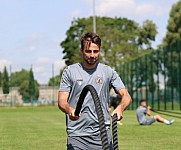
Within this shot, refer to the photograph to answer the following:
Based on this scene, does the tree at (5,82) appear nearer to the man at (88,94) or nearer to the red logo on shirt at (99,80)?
the man at (88,94)

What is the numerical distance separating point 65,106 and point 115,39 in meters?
76.2

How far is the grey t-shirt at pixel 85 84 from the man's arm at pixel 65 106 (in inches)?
2.4

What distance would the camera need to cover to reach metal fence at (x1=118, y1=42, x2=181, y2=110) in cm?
4562

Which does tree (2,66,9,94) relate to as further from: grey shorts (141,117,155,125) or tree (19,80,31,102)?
grey shorts (141,117,155,125)

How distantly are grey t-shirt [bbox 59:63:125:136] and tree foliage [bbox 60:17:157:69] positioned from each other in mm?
66952

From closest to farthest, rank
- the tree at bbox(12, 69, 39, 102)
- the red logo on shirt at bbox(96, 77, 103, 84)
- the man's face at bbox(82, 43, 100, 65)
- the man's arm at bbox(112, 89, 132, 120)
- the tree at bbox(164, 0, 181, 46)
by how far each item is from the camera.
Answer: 1. the man's arm at bbox(112, 89, 132, 120)
2. the man's face at bbox(82, 43, 100, 65)
3. the red logo on shirt at bbox(96, 77, 103, 84)
4. the tree at bbox(12, 69, 39, 102)
5. the tree at bbox(164, 0, 181, 46)

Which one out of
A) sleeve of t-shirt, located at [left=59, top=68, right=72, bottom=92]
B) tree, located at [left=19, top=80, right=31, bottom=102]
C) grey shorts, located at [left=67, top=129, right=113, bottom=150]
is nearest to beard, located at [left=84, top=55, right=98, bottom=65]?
sleeve of t-shirt, located at [left=59, top=68, right=72, bottom=92]

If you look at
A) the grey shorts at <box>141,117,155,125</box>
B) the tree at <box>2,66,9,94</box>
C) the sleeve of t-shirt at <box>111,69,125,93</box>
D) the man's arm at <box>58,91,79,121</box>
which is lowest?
the grey shorts at <box>141,117,155,125</box>

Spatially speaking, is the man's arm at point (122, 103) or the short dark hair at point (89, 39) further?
the short dark hair at point (89, 39)

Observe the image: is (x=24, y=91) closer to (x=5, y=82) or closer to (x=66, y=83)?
(x=5, y=82)

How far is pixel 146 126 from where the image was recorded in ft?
78.0

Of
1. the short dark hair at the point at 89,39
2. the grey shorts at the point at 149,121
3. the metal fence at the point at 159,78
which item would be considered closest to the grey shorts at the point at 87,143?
the short dark hair at the point at 89,39

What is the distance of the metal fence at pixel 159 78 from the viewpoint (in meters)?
45.6

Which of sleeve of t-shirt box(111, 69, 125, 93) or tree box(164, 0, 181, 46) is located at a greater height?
tree box(164, 0, 181, 46)
